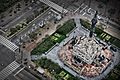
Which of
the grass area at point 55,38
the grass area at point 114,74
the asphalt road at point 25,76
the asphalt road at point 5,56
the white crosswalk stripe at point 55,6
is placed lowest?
the asphalt road at point 25,76

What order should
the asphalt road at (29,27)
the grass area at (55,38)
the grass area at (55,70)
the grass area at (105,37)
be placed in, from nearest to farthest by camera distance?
the grass area at (55,70) → the grass area at (55,38) → the asphalt road at (29,27) → the grass area at (105,37)

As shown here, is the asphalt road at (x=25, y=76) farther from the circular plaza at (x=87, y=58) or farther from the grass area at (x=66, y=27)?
the grass area at (x=66, y=27)

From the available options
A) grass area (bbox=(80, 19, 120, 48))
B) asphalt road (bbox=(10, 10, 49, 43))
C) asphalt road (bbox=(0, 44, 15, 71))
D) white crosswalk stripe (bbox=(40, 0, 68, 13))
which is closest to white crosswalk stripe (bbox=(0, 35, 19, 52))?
asphalt road (bbox=(0, 44, 15, 71))

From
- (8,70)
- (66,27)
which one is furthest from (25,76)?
(66,27)

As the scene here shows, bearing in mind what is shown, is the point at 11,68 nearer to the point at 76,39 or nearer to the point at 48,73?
the point at 48,73

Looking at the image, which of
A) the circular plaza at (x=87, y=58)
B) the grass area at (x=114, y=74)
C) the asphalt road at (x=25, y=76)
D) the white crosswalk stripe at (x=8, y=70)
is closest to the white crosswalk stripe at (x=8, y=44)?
the white crosswalk stripe at (x=8, y=70)
